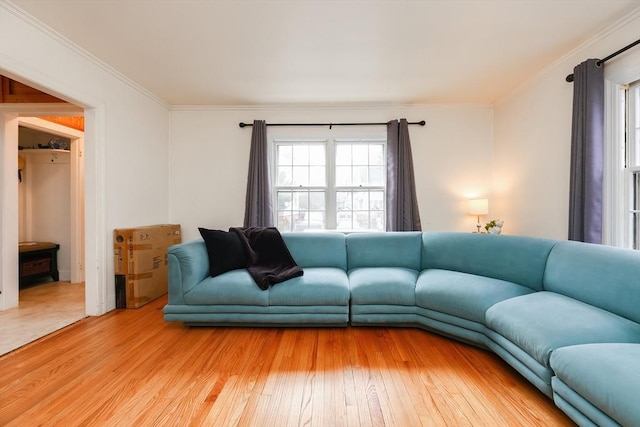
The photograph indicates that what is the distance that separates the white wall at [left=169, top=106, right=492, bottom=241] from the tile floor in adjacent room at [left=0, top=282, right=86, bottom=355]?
5.02 ft

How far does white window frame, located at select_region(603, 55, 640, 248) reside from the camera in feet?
7.70

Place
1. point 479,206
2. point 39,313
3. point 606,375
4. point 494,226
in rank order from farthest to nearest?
point 479,206, point 494,226, point 39,313, point 606,375

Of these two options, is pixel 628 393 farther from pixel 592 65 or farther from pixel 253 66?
pixel 253 66

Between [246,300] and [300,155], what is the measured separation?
7.81 ft

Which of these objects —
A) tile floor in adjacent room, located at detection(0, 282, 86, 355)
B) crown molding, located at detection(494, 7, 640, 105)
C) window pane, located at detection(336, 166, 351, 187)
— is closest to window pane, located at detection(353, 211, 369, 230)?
window pane, located at detection(336, 166, 351, 187)

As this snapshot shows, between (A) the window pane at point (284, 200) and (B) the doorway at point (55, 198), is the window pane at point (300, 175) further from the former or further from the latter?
(B) the doorway at point (55, 198)

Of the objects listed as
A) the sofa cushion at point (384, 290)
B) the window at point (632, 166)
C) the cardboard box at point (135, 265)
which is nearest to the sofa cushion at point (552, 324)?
the sofa cushion at point (384, 290)

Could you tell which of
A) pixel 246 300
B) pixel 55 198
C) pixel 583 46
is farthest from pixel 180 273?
pixel 583 46

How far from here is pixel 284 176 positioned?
4.22 meters

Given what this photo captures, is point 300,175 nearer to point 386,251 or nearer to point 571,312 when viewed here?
point 386,251

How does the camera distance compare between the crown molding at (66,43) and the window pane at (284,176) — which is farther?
the window pane at (284,176)

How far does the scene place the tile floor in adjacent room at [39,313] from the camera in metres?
2.40

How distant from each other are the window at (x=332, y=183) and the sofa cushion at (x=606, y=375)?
9.48 ft

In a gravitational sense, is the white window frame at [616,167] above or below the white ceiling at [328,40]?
below
